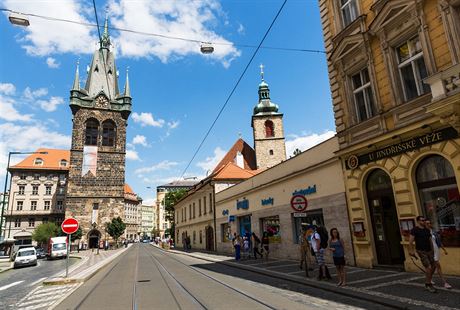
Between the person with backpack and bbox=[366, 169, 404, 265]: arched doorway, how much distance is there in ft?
7.26

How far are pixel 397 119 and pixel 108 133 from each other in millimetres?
64008

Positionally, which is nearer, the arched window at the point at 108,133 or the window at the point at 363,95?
the window at the point at 363,95

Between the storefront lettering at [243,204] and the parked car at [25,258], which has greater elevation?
the storefront lettering at [243,204]

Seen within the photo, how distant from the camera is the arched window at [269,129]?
59750 mm

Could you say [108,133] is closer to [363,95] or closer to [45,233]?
[45,233]

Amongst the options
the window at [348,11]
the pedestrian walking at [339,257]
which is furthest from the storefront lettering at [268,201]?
the window at [348,11]

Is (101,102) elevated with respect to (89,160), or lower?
elevated

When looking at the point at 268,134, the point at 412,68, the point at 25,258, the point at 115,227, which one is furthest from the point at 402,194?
the point at 115,227

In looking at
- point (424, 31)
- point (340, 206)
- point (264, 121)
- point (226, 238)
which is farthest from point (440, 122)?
point (264, 121)

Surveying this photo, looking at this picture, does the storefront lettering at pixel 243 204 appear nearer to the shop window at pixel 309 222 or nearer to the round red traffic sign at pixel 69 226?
the shop window at pixel 309 222

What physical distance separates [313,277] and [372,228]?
308 centimetres

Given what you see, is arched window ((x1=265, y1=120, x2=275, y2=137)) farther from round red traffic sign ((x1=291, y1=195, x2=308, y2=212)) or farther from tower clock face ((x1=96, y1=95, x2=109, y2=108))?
round red traffic sign ((x1=291, y1=195, x2=308, y2=212))

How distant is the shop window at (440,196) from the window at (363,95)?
10.6 feet

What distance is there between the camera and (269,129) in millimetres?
60094
